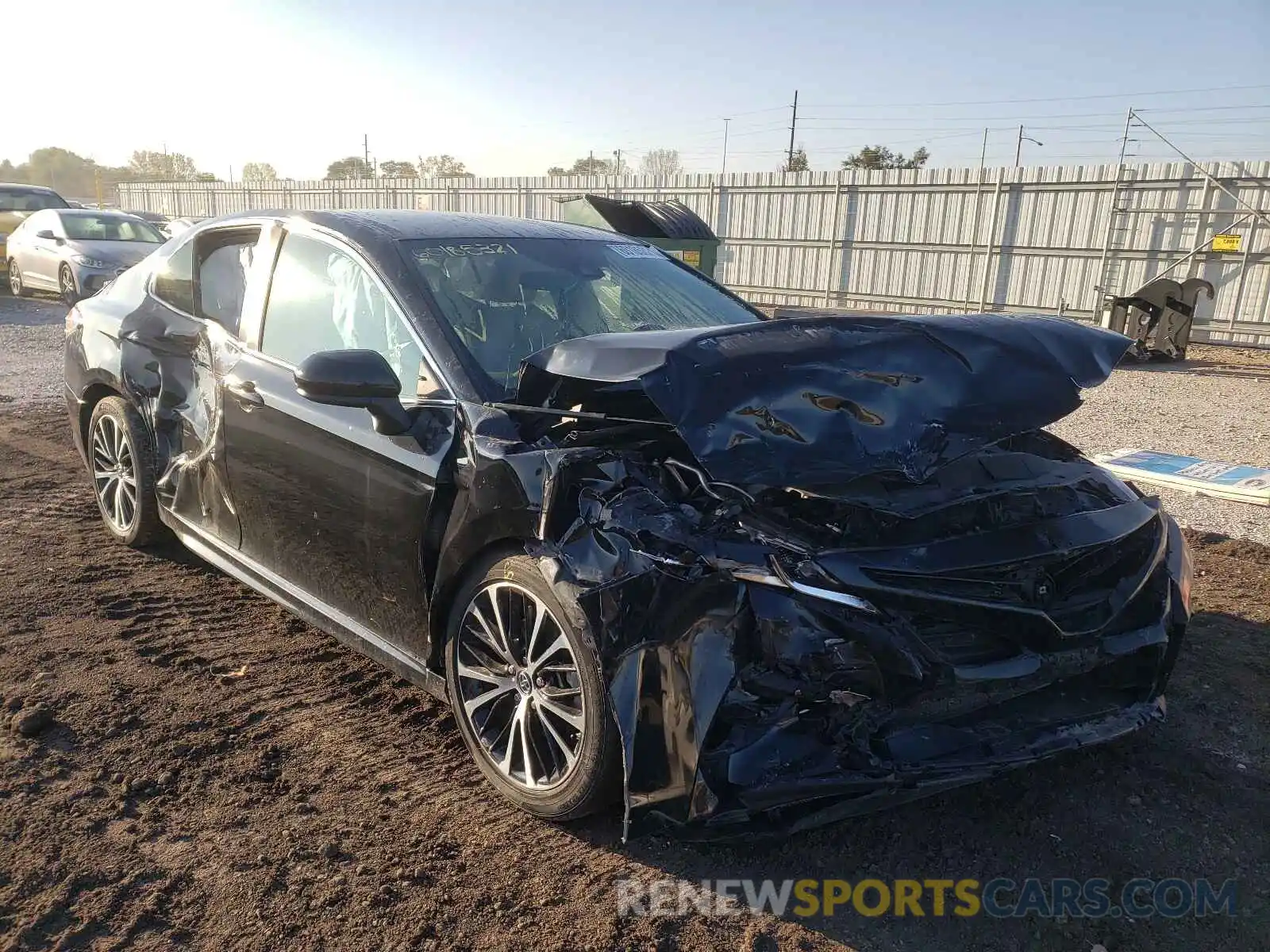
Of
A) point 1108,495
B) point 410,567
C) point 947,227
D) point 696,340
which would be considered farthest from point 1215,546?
point 947,227

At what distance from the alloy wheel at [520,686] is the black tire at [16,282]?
1719 centimetres

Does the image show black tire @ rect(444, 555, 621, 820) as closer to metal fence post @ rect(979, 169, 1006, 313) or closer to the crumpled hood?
the crumpled hood

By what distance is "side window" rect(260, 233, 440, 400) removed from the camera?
3.17 m

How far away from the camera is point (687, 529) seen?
8.04 feet

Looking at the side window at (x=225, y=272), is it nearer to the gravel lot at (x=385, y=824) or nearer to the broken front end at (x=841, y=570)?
the gravel lot at (x=385, y=824)

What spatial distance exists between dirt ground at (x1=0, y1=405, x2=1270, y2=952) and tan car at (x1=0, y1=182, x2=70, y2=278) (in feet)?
56.1

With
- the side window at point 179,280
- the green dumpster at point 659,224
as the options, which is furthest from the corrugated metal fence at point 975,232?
the side window at point 179,280

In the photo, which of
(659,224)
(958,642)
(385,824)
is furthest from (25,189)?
(958,642)

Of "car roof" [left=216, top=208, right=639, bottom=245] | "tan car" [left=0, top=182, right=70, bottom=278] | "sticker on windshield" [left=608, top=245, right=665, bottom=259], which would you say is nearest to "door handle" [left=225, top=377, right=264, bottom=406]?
"car roof" [left=216, top=208, right=639, bottom=245]

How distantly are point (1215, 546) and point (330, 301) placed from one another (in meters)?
4.80

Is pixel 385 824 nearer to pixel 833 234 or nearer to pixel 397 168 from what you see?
pixel 833 234

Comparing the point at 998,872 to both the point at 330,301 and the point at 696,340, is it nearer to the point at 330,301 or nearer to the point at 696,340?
the point at 696,340

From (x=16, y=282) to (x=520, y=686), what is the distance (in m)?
17.9

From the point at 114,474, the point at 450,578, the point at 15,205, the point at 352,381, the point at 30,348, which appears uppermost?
the point at 15,205
